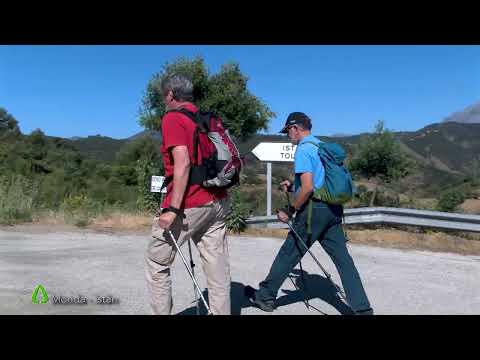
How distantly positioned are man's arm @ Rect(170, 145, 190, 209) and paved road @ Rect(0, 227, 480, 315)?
1712 mm

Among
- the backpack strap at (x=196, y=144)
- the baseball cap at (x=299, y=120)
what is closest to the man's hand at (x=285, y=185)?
the baseball cap at (x=299, y=120)

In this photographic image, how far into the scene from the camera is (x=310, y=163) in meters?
4.74

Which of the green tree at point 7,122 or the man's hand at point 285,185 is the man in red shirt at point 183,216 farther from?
the green tree at point 7,122

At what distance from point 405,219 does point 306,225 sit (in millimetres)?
5642

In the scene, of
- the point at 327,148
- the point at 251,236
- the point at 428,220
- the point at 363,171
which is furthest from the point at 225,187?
the point at 363,171

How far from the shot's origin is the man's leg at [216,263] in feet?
13.0

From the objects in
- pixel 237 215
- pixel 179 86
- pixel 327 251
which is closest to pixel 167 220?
pixel 179 86

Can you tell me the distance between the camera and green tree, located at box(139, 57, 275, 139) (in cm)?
1544

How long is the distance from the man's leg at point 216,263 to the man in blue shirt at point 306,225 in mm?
1049

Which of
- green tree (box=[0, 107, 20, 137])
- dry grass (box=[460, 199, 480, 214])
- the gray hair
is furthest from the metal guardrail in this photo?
green tree (box=[0, 107, 20, 137])

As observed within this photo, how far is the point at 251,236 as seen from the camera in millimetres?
9633

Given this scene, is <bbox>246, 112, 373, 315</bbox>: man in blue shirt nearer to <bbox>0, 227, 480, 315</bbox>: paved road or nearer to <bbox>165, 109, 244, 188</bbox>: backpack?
<bbox>0, 227, 480, 315</bbox>: paved road

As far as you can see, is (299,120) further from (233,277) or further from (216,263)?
(233,277)

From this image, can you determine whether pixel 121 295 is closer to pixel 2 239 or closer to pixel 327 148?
pixel 327 148
